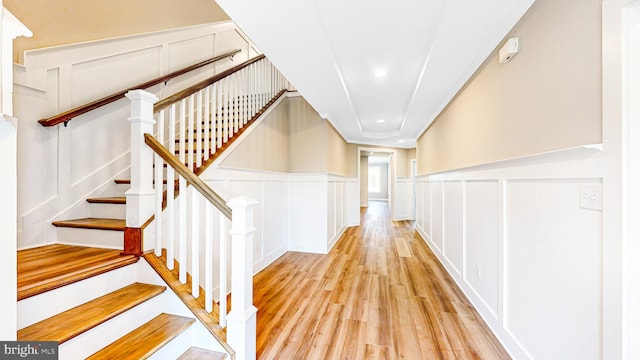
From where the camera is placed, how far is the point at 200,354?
1.43m

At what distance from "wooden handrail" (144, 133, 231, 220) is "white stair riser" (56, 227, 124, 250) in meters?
0.66

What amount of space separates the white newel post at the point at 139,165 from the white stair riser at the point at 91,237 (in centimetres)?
29

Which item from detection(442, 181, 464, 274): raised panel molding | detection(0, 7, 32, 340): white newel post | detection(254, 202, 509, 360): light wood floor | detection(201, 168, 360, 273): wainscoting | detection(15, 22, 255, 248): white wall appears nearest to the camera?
detection(0, 7, 32, 340): white newel post

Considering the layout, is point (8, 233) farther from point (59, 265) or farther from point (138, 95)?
point (138, 95)

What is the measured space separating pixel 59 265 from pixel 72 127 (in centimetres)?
130

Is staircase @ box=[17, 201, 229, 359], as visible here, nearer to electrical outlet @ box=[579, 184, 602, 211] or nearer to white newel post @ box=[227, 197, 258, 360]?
white newel post @ box=[227, 197, 258, 360]

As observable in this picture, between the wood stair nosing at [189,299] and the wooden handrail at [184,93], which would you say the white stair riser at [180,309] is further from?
the wooden handrail at [184,93]

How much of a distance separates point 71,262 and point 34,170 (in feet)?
3.13

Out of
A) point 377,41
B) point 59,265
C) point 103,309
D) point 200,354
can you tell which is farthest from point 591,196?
point 59,265

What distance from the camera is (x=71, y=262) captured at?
1.47 meters

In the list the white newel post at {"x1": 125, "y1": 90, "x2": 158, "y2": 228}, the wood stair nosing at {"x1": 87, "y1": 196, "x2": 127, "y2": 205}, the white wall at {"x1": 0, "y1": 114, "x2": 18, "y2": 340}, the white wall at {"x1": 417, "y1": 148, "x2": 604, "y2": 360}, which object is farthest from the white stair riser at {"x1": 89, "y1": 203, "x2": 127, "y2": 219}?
the white wall at {"x1": 417, "y1": 148, "x2": 604, "y2": 360}

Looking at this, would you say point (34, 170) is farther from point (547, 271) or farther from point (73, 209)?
point (547, 271)

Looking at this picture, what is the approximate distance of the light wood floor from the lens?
1.73 meters

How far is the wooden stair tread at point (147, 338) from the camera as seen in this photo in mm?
1180
